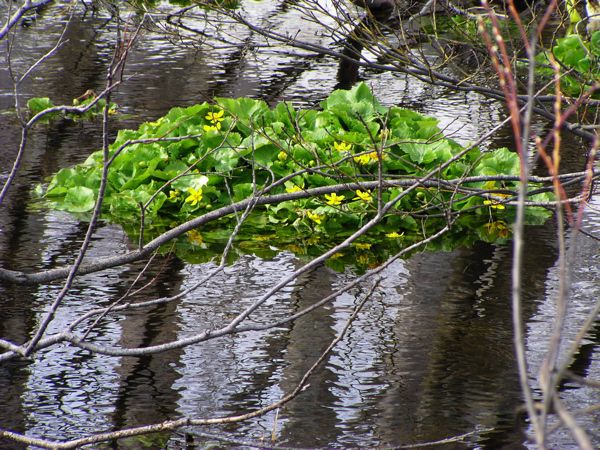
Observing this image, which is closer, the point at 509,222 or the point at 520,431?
the point at 520,431

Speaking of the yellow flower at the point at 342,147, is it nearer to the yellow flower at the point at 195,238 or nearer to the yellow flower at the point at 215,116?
the yellow flower at the point at 215,116

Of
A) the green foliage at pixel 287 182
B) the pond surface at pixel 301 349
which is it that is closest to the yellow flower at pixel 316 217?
the green foliage at pixel 287 182

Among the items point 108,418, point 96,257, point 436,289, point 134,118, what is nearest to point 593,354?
point 436,289

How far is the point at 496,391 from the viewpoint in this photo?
3.69 metres

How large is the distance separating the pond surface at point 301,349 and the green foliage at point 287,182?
243 millimetres

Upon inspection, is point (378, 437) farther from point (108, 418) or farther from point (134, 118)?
point (134, 118)

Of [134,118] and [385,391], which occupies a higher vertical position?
[385,391]

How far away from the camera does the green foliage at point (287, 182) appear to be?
5336mm

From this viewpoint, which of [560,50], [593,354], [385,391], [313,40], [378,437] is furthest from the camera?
[313,40]

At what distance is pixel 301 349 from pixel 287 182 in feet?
5.85

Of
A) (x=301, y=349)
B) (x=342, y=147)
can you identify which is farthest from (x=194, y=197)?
(x=301, y=349)

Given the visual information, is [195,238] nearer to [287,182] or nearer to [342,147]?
[287,182]

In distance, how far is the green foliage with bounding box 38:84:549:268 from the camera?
5.34 meters

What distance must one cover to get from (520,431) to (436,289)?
1423 millimetres
